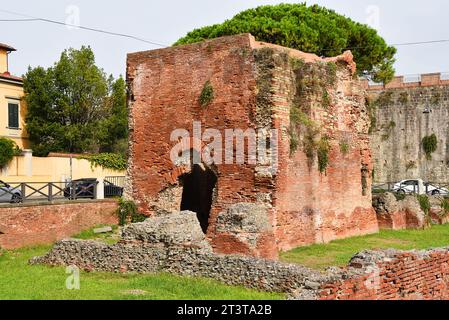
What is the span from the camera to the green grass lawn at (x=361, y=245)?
574 inches

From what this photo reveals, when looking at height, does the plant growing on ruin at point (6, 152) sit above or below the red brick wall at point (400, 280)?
above

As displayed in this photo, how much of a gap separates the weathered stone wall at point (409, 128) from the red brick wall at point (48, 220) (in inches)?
880

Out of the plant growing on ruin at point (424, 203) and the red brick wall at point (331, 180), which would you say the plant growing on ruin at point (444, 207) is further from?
the red brick wall at point (331, 180)

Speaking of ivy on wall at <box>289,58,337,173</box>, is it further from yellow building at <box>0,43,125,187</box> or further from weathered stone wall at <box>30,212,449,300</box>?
yellow building at <box>0,43,125,187</box>

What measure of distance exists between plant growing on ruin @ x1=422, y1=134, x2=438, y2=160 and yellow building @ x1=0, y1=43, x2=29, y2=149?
24548 millimetres

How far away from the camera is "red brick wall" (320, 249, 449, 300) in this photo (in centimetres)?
856

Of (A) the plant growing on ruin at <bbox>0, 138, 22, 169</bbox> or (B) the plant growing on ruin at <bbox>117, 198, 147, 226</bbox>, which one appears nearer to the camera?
(B) the plant growing on ruin at <bbox>117, 198, 147, 226</bbox>

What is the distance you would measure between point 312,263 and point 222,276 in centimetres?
420

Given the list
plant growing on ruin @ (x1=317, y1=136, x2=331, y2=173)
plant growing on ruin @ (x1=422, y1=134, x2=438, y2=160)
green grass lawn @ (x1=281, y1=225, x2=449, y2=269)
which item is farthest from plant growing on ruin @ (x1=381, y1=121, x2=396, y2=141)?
plant growing on ruin @ (x1=317, y1=136, x2=331, y2=173)

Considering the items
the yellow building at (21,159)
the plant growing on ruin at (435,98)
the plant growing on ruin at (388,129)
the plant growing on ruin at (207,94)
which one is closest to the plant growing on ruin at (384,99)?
the plant growing on ruin at (388,129)

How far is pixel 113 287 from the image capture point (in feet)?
34.1

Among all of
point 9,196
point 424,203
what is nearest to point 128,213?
point 9,196
